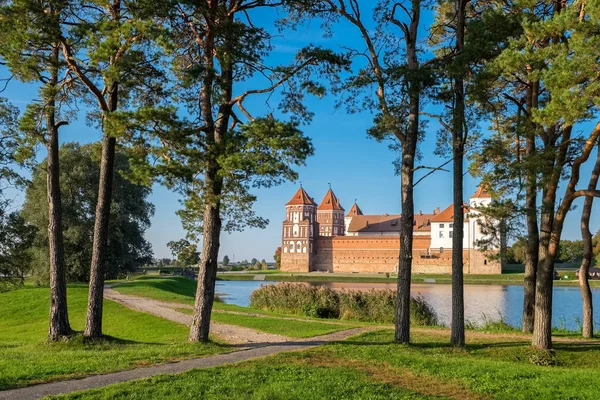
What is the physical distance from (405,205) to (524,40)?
3.54 meters

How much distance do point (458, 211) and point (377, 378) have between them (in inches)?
171

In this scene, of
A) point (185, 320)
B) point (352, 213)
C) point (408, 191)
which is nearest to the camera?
point (408, 191)

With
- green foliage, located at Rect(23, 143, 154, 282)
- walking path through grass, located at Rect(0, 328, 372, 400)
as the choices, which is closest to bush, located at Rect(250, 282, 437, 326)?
walking path through grass, located at Rect(0, 328, 372, 400)

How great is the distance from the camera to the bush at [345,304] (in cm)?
1599

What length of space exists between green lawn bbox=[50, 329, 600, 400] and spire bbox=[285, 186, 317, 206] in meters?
71.0

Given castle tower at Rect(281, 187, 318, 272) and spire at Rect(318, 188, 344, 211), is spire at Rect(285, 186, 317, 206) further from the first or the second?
spire at Rect(318, 188, 344, 211)

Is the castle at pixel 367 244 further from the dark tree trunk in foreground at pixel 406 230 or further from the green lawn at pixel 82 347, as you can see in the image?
the dark tree trunk in foreground at pixel 406 230

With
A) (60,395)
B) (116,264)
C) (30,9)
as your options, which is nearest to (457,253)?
(60,395)

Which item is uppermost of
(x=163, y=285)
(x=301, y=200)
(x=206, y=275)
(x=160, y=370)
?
(x=301, y=200)

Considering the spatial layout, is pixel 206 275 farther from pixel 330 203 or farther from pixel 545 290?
pixel 330 203

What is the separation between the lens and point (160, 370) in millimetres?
6996

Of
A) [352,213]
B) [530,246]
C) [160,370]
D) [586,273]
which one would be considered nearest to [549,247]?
[530,246]

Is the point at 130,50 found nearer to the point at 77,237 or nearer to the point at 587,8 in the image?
the point at 587,8

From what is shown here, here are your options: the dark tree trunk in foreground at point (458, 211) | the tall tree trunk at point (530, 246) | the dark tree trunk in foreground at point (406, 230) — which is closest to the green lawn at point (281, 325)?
Answer: the dark tree trunk in foreground at point (406, 230)
